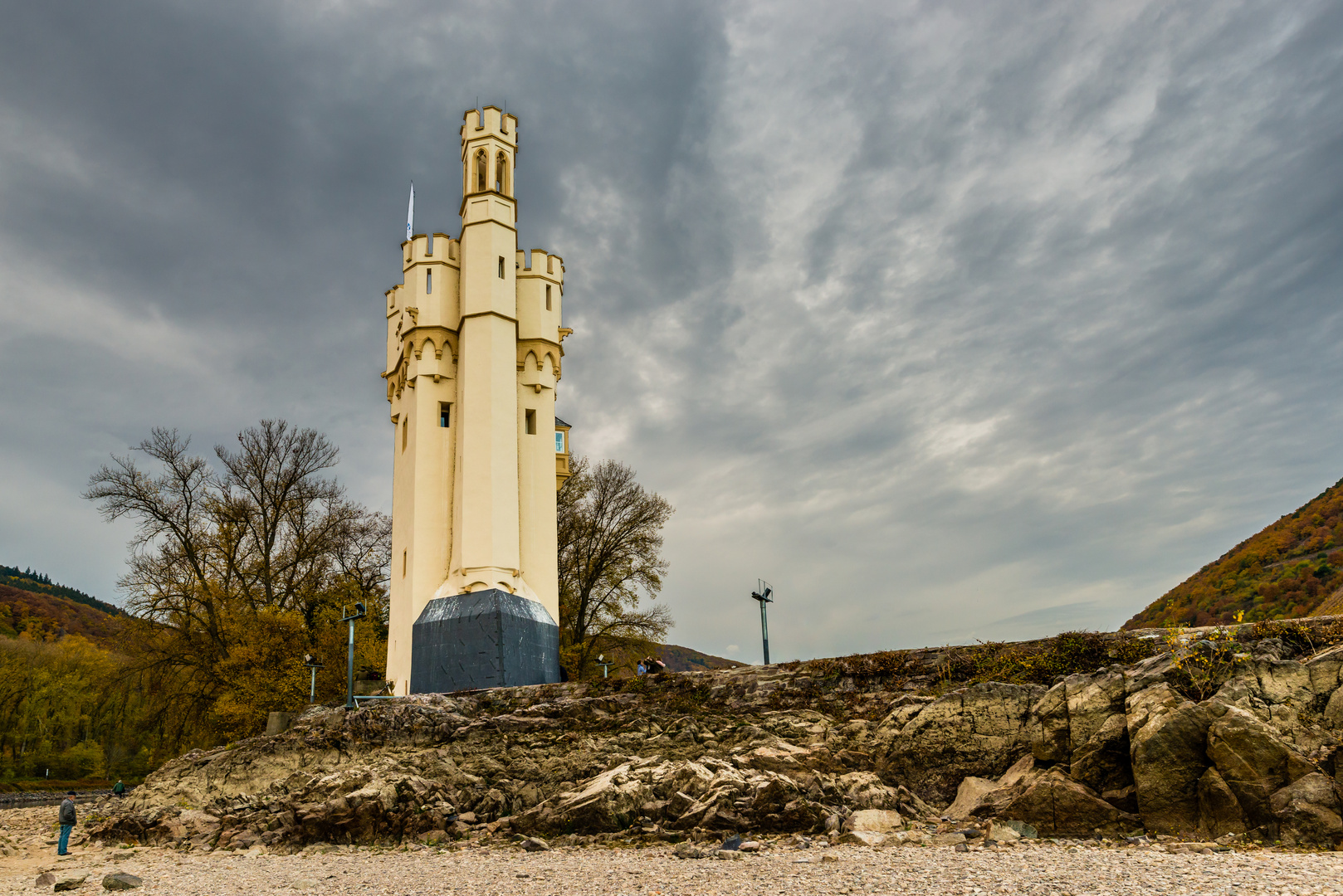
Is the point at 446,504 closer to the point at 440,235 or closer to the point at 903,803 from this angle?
the point at 440,235

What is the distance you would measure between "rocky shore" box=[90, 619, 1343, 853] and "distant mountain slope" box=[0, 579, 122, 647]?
72602 millimetres

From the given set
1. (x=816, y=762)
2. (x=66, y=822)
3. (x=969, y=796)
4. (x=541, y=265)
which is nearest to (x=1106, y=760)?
(x=969, y=796)

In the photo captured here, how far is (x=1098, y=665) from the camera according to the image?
42.9ft

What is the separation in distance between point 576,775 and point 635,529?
20.0 metres

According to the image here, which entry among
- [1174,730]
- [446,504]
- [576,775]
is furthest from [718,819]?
[446,504]

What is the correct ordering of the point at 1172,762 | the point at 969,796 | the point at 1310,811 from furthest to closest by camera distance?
the point at 969,796, the point at 1172,762, the point at 1310,811

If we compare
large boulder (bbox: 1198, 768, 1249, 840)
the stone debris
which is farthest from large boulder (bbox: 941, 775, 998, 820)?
the stone debris

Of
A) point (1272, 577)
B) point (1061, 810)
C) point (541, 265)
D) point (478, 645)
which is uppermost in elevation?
point (541, 265)

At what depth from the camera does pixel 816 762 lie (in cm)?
1336

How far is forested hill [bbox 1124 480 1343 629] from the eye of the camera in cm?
2550

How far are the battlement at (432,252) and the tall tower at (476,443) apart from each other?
4cm

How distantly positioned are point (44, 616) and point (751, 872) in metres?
117

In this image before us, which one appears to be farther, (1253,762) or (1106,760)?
(1106,760)

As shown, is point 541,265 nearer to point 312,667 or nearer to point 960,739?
point 312,667
